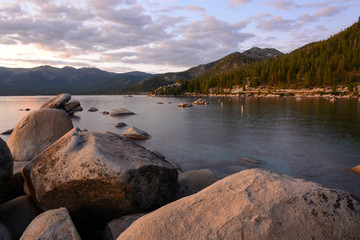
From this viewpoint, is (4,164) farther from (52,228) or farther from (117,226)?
(117,226)

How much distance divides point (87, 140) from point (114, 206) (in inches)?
89.8

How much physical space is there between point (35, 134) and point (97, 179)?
9.56m

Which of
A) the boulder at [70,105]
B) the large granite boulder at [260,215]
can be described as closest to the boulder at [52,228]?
the large granite boulder at [260,215]

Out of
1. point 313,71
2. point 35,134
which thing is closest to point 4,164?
point 35,134

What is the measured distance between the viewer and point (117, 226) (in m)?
5.96

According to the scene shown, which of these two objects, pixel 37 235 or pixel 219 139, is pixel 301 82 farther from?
pixel 37 235

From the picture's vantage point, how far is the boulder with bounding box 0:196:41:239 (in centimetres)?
674

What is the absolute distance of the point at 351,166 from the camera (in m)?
14.1

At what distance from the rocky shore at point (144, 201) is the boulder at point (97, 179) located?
0.09 ft

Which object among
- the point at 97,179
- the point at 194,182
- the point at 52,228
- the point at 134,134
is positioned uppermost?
the point at 97,179

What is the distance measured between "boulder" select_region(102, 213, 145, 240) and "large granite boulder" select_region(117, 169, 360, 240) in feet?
5.15

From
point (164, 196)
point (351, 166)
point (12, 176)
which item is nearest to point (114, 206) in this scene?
point (164, 196)

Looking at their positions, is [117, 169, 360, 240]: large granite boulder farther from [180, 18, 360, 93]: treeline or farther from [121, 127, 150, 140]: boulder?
[180, 18, 360, 93]: treeline

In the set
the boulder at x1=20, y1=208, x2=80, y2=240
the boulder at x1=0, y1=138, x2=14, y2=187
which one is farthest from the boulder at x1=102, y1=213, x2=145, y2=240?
the boulder at x1=0, y1=138, x2=14, y2=187
